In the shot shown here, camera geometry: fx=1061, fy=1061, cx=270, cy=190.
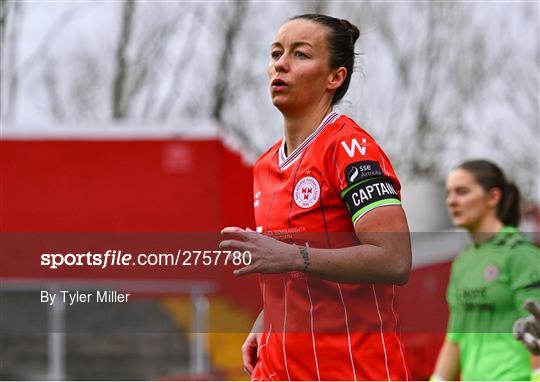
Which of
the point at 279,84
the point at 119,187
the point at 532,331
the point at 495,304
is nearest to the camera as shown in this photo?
the point at 279,84

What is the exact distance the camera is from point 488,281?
5109mm

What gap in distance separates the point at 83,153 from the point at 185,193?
1.41 metres

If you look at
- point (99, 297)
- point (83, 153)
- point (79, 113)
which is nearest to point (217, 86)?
point (79, 113)

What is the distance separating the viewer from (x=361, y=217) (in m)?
2.83

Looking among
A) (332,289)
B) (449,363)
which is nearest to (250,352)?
(332,289)

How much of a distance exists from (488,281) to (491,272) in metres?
0.05

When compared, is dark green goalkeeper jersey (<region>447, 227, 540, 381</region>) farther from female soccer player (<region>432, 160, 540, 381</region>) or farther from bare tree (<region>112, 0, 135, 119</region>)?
bare tree (<region>112, 0, 135, 119</region>)

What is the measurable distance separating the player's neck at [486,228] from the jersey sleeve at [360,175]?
8.25ft

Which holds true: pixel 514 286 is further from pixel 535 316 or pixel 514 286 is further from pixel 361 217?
pixel 361 217

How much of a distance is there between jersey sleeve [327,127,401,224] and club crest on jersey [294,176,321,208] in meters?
0.05

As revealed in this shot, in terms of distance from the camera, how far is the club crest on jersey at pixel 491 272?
509 cm

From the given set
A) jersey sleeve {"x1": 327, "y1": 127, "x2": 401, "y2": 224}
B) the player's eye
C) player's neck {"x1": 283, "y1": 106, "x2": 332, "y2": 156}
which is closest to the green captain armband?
jersey sleeve {"x1": 327, "y1": 127, "x2": 401, "y2": 224}

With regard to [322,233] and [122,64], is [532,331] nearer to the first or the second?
[322,233]

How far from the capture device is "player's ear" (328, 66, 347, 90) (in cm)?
318
